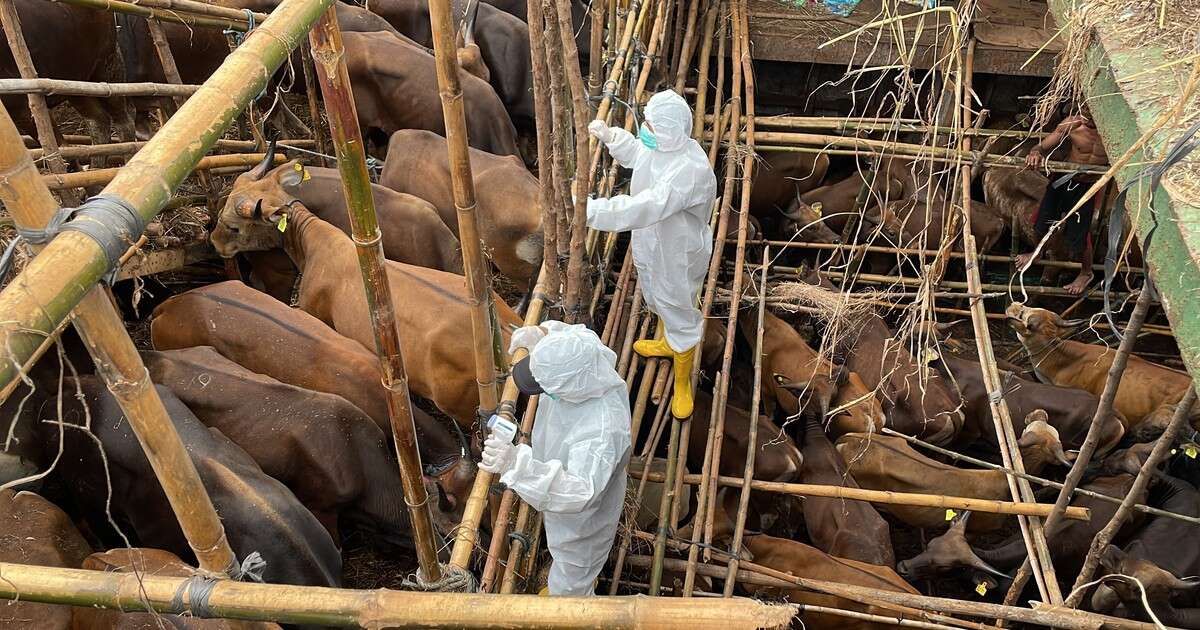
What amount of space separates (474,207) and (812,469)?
333 centimetres

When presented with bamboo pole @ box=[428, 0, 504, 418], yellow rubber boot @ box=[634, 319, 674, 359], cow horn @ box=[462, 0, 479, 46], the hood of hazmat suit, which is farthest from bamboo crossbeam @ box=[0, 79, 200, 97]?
cow horn @ box=[462, 0, 479, 46]

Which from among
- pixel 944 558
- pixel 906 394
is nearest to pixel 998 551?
pixel 944 558

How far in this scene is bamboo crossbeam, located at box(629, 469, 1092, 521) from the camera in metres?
3.98

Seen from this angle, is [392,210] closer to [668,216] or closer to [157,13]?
[157,13]

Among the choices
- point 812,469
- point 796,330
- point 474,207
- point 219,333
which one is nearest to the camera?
point 474,207

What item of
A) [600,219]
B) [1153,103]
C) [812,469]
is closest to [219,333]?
[600,219]

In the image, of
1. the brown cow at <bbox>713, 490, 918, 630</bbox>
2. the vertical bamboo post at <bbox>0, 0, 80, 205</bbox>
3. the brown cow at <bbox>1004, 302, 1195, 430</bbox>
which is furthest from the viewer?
the brown cow at <bbox>1004, 302, 1195, 430</bbox>

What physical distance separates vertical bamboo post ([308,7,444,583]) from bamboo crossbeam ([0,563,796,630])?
98 cm

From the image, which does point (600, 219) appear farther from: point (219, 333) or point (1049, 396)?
point (1049, 396)

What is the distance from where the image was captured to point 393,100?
7480mm

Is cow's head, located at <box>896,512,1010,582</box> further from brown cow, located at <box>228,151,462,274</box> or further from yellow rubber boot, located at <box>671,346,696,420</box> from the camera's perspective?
brown cow, located at <box>228,151,462,274</box>

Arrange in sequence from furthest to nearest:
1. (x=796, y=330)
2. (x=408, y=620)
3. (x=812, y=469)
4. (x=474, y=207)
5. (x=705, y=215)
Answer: (x=796, y=330)
(x=812, y=469)
(x=705, y=215)
(x=474, y=207)
(x=408, y=620)

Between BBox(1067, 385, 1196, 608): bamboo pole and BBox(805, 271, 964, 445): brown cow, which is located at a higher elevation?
BBox(1067, 385, 1196, 608): bamboo pole

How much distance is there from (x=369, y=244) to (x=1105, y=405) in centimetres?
276
